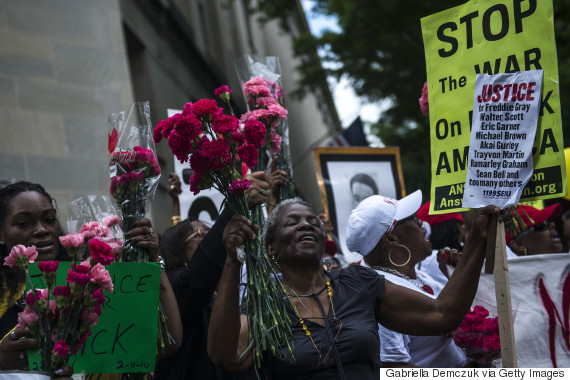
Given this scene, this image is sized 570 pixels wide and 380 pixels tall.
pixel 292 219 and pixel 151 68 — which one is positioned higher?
pixel 151 68

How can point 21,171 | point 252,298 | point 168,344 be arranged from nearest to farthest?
1. point 252,298
2. point 168,344
3. point 21,171

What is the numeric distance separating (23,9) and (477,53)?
6.73 meters

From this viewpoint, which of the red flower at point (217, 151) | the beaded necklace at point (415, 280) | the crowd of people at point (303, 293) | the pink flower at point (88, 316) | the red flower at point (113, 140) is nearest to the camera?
the pink flower at point (88, 316)

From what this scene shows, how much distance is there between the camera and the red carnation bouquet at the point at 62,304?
2896 mm

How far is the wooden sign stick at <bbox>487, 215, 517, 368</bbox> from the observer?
3468mm

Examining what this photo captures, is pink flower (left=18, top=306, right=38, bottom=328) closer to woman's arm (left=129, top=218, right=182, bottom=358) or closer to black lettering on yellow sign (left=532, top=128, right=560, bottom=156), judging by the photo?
woman's arm (left=129, top=218, right=182, bottom=358)

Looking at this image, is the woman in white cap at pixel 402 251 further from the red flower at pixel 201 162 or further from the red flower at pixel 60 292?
the red flower at pixel 60 292

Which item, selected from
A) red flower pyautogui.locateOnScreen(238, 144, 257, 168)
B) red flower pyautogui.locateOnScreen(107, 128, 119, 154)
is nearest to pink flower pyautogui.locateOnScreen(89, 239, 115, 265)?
red flower pyautogui.locateOnScreen(238, 144, 257, 168)

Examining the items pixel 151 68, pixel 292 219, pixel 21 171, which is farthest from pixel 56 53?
pixel 292 219

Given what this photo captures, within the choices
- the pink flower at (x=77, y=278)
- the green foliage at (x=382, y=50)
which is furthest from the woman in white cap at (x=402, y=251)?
the green foliage at (x=382, y=50)

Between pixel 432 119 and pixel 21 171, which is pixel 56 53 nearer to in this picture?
pixel 21 171

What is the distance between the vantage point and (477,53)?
3.91m

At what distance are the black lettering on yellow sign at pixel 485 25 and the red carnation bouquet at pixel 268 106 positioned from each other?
99cm

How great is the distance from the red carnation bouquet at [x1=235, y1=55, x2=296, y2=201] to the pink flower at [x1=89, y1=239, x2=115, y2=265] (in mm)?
1532
